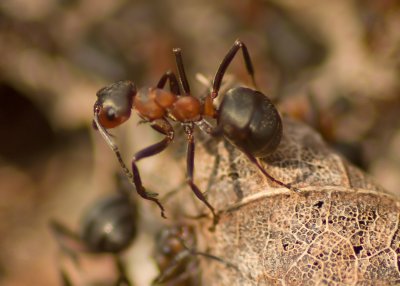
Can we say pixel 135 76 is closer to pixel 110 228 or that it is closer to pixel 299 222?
pixel 110 228

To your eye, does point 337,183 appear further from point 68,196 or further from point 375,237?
point 68,196

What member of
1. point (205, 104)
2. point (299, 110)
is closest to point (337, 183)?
point (205, 104)

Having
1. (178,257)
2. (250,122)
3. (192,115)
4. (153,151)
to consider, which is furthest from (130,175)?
(250,122)

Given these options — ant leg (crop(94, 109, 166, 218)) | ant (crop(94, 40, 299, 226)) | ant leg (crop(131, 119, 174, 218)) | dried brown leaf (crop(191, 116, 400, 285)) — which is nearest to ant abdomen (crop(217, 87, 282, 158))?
ant (crop(94, 40, 299, 226))

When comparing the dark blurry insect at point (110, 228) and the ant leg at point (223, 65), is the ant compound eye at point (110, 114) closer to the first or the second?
the ant leg at point (223, 65)

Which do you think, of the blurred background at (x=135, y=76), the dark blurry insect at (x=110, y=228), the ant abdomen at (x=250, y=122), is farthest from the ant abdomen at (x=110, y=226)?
the ant abdomen at (x=250, y=122)

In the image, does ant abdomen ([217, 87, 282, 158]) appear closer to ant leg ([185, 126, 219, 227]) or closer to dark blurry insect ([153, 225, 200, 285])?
ant leg ([185, 126, 219, 227])
